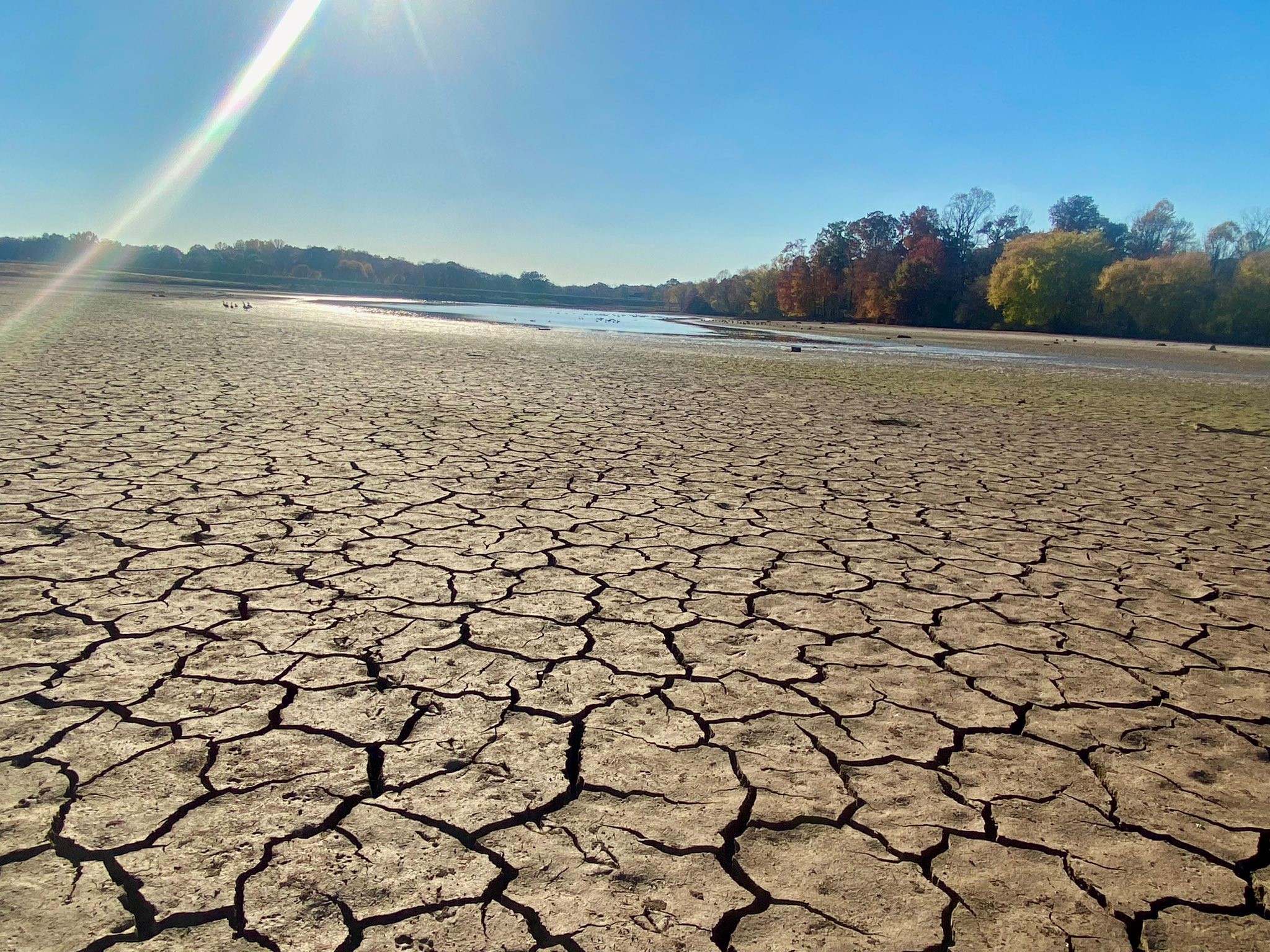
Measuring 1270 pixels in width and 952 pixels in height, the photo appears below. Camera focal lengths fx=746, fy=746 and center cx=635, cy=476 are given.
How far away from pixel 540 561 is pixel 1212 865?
2.60 m

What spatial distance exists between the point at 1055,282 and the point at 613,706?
52170 mm

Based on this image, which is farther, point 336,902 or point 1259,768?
point 1259,768

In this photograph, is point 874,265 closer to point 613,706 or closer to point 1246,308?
point 1246,308

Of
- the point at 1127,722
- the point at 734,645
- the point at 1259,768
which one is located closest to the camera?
the point at 1259,768

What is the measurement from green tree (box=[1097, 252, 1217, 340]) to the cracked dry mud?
45.1m

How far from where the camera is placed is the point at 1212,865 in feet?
5.60

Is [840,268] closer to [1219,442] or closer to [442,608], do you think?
[1219,442]

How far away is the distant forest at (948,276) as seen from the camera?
4180 cm

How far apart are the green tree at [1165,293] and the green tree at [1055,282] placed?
2.43 meters

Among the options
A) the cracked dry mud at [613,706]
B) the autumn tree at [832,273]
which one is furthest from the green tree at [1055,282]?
the cracked dry mud at [613,706]

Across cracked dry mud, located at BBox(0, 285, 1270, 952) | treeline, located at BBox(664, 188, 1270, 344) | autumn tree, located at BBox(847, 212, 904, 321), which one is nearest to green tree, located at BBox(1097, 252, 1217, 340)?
treeline, located at BBox(664, 188, 1270, 344)

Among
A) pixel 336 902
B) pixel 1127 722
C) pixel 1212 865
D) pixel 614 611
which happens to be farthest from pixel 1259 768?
pixel 336 902

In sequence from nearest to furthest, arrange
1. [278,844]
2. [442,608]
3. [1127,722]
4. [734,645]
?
[278,844] < [1127,722] < [734,645] < [442,608]

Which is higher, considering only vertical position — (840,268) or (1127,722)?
(840,268)
